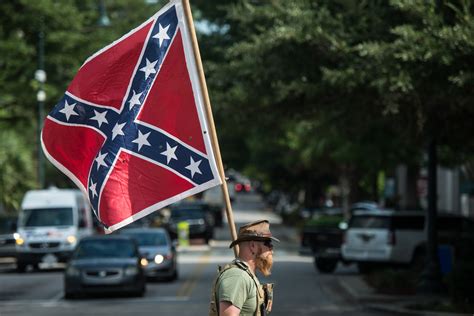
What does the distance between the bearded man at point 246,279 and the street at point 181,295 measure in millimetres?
13977

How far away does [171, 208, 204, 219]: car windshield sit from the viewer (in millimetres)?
51641

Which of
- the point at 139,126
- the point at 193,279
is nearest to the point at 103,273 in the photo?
the point at 193,279

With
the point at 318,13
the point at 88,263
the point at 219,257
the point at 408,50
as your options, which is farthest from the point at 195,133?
the point at 219,257

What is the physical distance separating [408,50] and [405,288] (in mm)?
9268

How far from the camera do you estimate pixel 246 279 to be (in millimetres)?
6578

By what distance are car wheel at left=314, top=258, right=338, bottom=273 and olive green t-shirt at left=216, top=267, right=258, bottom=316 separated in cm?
2656

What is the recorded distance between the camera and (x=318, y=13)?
18.8 metres

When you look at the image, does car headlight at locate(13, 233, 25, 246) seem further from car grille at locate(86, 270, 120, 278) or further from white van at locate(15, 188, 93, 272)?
car grille at locate(86, 270, 120, 278)

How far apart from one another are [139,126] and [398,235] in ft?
69.2

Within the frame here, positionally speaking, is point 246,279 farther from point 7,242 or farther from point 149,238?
point 7,242

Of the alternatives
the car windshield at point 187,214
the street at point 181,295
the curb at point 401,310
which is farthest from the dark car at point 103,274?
the car windshield at point 187,214

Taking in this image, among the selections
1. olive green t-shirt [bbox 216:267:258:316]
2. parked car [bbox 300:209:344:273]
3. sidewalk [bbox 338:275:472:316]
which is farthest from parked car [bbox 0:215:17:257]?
olive green t-shirt [bbox 216:267:258:316]

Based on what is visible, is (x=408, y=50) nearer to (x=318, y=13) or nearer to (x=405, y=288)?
(x=318, y=13)

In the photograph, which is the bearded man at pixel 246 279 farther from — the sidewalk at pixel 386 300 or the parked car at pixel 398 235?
the parked car at pixel 398 235
